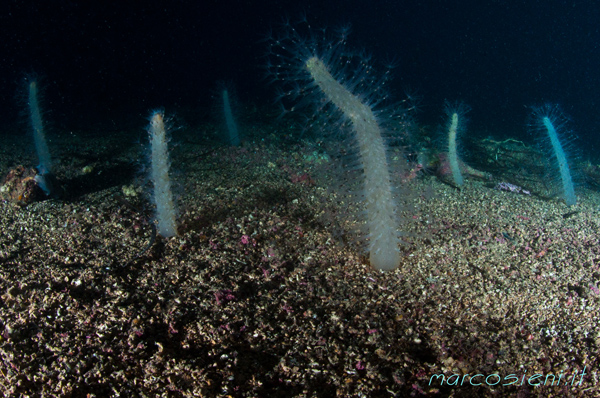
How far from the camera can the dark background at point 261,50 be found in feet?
77.8

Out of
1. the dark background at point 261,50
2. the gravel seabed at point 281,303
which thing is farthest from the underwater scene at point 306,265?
the dark background at point 261,50

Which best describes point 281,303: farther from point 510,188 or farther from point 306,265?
point 510,188

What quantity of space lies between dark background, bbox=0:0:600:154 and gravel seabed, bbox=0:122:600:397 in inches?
186

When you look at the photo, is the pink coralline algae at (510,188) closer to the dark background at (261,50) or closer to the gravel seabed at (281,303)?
the gravel seabed at (281,303)

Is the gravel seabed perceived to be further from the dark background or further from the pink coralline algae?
the dark background

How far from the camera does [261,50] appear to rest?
8.26 metres

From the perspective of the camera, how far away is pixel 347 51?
2.49m

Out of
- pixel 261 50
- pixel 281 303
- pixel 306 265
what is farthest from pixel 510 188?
pixel 261 50

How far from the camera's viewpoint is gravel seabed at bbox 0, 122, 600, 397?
1.64 metres

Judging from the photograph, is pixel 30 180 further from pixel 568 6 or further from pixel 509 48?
Answer: pixel 568 6

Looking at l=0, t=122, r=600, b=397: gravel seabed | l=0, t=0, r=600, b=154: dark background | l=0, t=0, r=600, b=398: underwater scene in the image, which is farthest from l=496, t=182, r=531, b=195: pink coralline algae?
l=0, t=0, r=600, b=154: dark background

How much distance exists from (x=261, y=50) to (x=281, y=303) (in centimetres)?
792

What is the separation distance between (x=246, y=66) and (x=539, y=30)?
198ft

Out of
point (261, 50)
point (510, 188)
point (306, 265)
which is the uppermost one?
point (261, 50)
